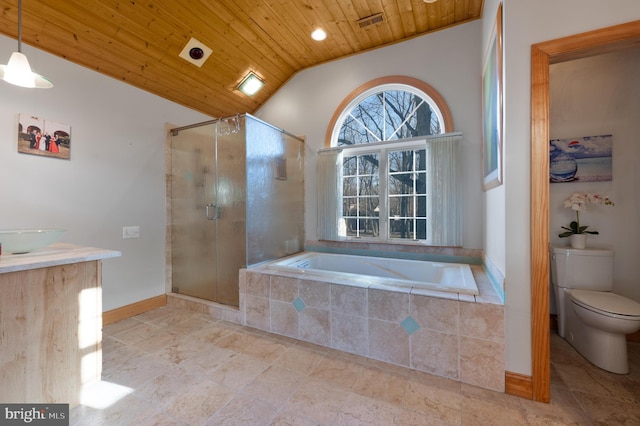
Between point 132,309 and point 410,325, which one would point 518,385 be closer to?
point 410,325

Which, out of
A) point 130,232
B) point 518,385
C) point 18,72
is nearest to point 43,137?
point 18,72

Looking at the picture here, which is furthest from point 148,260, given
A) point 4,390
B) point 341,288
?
point 341,288

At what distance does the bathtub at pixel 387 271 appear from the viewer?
1.83 meters

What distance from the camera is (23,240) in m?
1.29

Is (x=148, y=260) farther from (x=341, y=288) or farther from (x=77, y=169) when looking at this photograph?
(x=341, y=288)

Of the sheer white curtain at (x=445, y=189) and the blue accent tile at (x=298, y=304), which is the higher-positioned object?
the sheer white curtain at (x=445, y=189)

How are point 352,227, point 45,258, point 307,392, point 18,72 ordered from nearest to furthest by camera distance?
point 45,258 → point 18,72 → point 307,392 → point 352,227

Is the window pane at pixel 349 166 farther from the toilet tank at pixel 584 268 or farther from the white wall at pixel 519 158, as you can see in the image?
the toilet tank at pixel 584 268

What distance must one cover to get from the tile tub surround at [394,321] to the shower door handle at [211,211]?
0.79 metres

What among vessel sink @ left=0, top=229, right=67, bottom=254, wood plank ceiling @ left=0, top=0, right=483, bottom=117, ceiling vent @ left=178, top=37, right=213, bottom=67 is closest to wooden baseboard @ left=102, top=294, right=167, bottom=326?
vessel sink @ left=0, top=229, right=67, bottom=254

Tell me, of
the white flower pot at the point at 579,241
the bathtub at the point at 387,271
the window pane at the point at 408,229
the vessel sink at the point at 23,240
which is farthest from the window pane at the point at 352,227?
the vessel sink at the point at 23,240

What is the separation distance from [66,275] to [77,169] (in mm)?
1330

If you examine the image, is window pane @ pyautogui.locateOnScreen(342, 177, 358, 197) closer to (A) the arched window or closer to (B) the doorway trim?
(A) the arched window

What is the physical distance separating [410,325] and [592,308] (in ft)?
3.97
